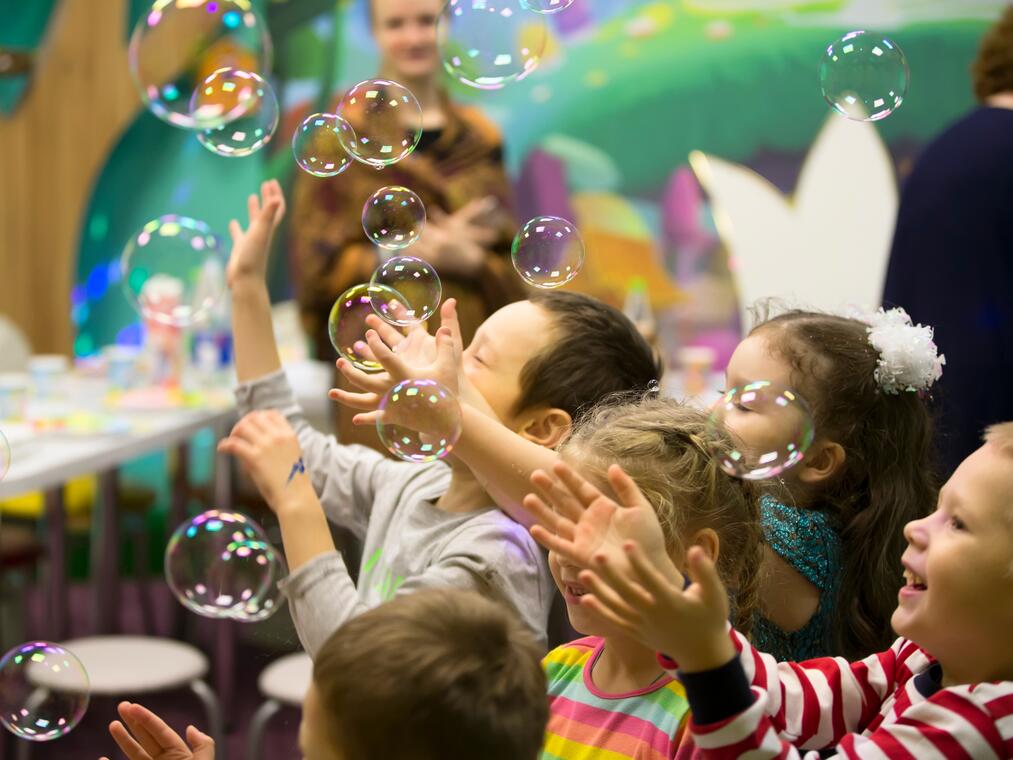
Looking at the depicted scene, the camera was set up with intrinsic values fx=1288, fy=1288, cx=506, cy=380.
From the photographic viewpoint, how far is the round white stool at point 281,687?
2.38 m

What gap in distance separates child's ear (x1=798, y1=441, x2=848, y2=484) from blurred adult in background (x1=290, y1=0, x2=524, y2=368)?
36.7 inches

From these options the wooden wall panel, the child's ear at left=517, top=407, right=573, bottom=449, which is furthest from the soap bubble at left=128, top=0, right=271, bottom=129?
the wooden wall panel

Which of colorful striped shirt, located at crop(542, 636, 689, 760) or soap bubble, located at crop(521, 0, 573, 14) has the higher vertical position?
soap bubble, located at crop(521, 0, 573, 14)

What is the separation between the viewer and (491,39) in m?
1.75

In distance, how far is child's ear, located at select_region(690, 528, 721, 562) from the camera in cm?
124

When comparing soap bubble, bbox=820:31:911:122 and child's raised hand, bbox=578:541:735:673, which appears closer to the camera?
child's raised hand, bbox=578:541:735:673

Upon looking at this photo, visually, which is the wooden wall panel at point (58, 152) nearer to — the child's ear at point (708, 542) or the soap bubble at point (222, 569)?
the soap bubble at point (222, 569)

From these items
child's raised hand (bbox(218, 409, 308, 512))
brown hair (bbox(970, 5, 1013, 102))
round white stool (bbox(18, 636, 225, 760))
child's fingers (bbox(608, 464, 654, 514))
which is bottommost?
round white stool (bbox(18, 636, 225, 760))

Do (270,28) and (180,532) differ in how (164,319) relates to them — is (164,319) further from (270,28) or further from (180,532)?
Result: (270,28)

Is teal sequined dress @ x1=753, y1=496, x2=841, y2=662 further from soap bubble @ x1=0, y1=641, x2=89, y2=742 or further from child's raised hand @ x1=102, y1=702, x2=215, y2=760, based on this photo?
soap bubble @ x1=0, y1=641, x2=89, y2=742

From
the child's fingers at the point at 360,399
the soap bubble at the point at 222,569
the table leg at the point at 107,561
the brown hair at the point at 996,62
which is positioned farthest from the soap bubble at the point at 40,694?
the table leg at the point at 107,561

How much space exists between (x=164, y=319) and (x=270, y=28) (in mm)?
3077

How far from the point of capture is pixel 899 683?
1192 mm

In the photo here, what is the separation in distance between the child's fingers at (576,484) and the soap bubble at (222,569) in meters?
0.58
